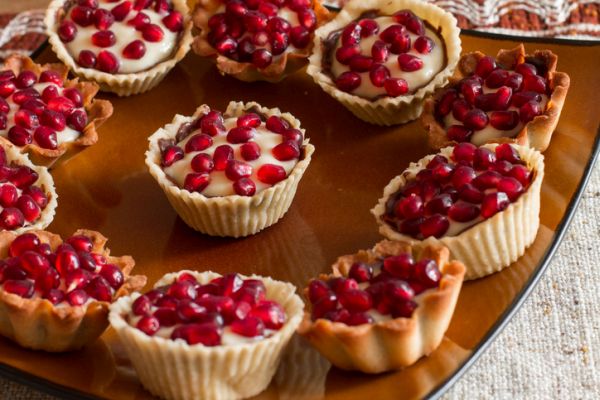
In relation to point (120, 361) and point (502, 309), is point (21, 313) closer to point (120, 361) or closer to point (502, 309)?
point (120, 361)

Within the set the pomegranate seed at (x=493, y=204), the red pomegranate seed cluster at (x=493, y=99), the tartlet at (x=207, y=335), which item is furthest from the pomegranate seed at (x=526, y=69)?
the tartlet at (x=207, y=335)

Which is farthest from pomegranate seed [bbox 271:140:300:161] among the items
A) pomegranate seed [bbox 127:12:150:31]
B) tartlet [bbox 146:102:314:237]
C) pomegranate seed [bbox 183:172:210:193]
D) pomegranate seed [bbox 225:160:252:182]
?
pomegranate seed [bbox 127:12:150:31]

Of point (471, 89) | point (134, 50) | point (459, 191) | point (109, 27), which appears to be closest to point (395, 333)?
point (459, 191)

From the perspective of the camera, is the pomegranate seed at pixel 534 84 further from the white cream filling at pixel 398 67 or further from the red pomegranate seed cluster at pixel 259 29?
the red pomegranate seed cluster at pixel 259 29

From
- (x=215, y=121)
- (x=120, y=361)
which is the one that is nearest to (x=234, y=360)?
(x=120, y=361)

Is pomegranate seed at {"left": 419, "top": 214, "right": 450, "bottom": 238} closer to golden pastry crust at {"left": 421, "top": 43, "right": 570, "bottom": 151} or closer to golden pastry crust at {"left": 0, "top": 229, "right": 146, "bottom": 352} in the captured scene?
golden pastry crust at {"left": 421, "top": 43, "right": 570, "bottom": 151}

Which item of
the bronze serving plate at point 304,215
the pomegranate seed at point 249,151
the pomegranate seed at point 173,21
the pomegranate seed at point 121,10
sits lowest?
the bronze serving plate at point 304,215
